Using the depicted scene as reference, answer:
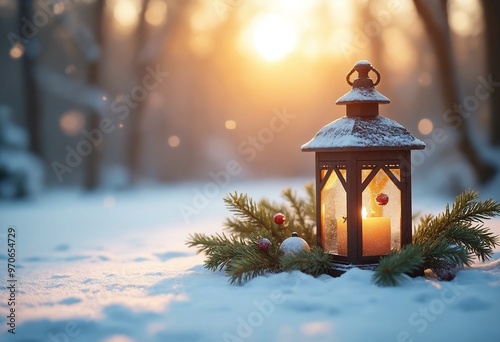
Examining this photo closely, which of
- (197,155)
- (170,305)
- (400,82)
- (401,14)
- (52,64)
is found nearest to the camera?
(170,305)

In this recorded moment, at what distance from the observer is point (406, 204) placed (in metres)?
4.27

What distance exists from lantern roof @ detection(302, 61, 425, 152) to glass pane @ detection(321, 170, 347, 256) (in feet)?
0.97

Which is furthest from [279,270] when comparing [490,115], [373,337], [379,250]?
[490,115]

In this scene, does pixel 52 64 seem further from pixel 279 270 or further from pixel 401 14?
pixel 279 270

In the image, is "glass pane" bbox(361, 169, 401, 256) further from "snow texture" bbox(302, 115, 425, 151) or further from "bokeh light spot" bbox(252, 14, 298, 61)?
"bokeh light spot" bbox(252, 14, 298, 61)

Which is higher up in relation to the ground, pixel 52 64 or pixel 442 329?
pixel 52 64

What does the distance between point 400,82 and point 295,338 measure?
25.1m

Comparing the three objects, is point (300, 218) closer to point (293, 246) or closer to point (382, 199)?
point (293, 246)

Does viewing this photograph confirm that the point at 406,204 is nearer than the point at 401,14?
Yes

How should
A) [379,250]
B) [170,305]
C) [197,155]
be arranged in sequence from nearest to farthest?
1. [170,305]
2. [379,250]
3. [197,155]

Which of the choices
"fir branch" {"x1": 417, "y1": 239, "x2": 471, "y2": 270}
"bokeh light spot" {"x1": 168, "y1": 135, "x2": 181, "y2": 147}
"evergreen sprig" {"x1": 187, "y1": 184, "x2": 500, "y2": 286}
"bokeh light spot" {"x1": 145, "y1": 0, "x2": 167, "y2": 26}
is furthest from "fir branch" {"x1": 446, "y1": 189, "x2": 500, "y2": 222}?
"bokeh light spot" {"x1": 168, "y1": 135, "x2": 181, "y2": 147}

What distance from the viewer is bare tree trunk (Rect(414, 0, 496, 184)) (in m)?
11.5

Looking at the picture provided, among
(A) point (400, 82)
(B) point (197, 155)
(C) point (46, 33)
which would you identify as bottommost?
(B) point (197, 155)

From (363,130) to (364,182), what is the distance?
1.42 feet
